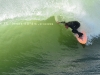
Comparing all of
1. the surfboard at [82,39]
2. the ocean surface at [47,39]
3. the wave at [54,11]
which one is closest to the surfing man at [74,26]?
the surfboard at [82,39]

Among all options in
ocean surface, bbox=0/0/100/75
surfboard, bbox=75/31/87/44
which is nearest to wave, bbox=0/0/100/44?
ocean surface, bbox=0/0/100/75

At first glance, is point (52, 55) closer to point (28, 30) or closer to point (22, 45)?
point (22, 45)

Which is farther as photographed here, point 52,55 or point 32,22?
point 32,22

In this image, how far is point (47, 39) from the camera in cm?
1239

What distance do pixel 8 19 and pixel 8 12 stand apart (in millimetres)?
473

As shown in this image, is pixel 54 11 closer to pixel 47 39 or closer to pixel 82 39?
pixel 47 39

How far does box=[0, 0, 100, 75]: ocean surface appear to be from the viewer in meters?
10.5

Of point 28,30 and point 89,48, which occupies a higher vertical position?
point 28,30

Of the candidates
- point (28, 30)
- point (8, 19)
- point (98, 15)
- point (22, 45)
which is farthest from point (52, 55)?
point (98, 15)

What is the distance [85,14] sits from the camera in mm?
14695

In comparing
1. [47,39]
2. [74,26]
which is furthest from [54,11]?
[47,39]

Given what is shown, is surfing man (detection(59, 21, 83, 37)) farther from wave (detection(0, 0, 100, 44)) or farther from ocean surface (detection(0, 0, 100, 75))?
wave (detection(0, 0, 100, 44))

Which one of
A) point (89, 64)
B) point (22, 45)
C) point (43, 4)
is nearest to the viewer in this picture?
point (89, 64)

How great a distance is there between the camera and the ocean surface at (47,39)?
10.5 m
